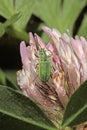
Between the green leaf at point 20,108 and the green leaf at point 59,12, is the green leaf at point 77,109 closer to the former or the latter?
the green leaf at point 20,108

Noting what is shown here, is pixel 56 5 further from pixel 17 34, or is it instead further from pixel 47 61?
pixel 47 61

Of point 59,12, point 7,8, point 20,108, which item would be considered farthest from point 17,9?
point 20,108

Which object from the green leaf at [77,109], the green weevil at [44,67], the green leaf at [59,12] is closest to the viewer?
the green leaf at [77,109]

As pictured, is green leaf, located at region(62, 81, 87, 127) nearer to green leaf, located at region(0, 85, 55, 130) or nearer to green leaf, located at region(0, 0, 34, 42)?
green leaf, located at region(0, 85, 55, 130)

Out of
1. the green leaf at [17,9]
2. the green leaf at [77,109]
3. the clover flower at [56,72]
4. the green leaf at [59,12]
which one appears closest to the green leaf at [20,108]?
the green leaf at [77,109]

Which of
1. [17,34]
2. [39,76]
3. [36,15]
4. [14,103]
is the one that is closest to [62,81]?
[39,76]

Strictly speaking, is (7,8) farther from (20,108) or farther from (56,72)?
(20,108)

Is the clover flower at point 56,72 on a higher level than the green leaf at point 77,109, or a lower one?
lower

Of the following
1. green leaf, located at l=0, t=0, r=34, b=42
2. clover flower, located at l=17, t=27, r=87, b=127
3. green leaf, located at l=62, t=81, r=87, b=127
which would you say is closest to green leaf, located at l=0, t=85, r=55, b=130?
green leaf, located at l=62, t=81, r=87, b=127
